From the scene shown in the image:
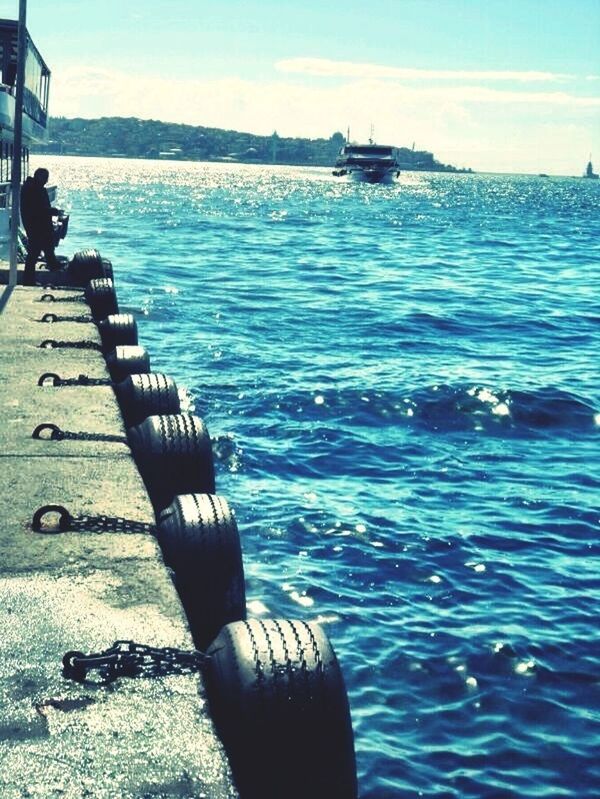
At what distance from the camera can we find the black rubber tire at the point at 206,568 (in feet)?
17.7

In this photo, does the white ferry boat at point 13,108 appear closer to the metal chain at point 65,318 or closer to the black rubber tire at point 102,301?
the black rubber tire at point 102,301

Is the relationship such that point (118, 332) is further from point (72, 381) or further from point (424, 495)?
point (424, 495)

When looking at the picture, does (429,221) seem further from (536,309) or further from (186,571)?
(186,571)

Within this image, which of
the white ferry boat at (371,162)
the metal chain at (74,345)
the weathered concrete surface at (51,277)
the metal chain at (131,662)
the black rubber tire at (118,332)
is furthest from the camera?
the white ferry boat at (371,162)

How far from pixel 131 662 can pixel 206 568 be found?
128 cm

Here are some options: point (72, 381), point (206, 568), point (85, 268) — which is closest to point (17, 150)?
point (85, 268)

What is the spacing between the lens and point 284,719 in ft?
12.6

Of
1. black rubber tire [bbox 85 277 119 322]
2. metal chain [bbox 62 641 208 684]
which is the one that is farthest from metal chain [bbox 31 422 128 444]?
black rubber tire [bbox 85 277 119 322]

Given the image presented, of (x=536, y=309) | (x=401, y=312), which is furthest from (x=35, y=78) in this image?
(x=536, y=309)

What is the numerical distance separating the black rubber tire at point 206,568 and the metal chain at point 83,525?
0.83ft

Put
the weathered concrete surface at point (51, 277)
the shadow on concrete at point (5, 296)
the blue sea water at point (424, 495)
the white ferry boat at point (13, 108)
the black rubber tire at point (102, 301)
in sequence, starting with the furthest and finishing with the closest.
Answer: the white ferry boat at point (13, 108) < the weathered concrete surface at point (51, 277) < the black rubber tire at point (102, 301) < the shadow on concrete at point (5, 296) < the blue sea water at point (424, 495)

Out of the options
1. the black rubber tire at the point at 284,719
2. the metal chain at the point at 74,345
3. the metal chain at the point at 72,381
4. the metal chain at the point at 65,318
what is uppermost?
the metal chain at the point at 65,318

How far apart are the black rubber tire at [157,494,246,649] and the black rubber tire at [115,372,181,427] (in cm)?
298

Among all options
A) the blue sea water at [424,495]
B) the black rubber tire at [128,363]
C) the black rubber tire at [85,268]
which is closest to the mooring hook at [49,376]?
the black rubber tire at [128,363]
